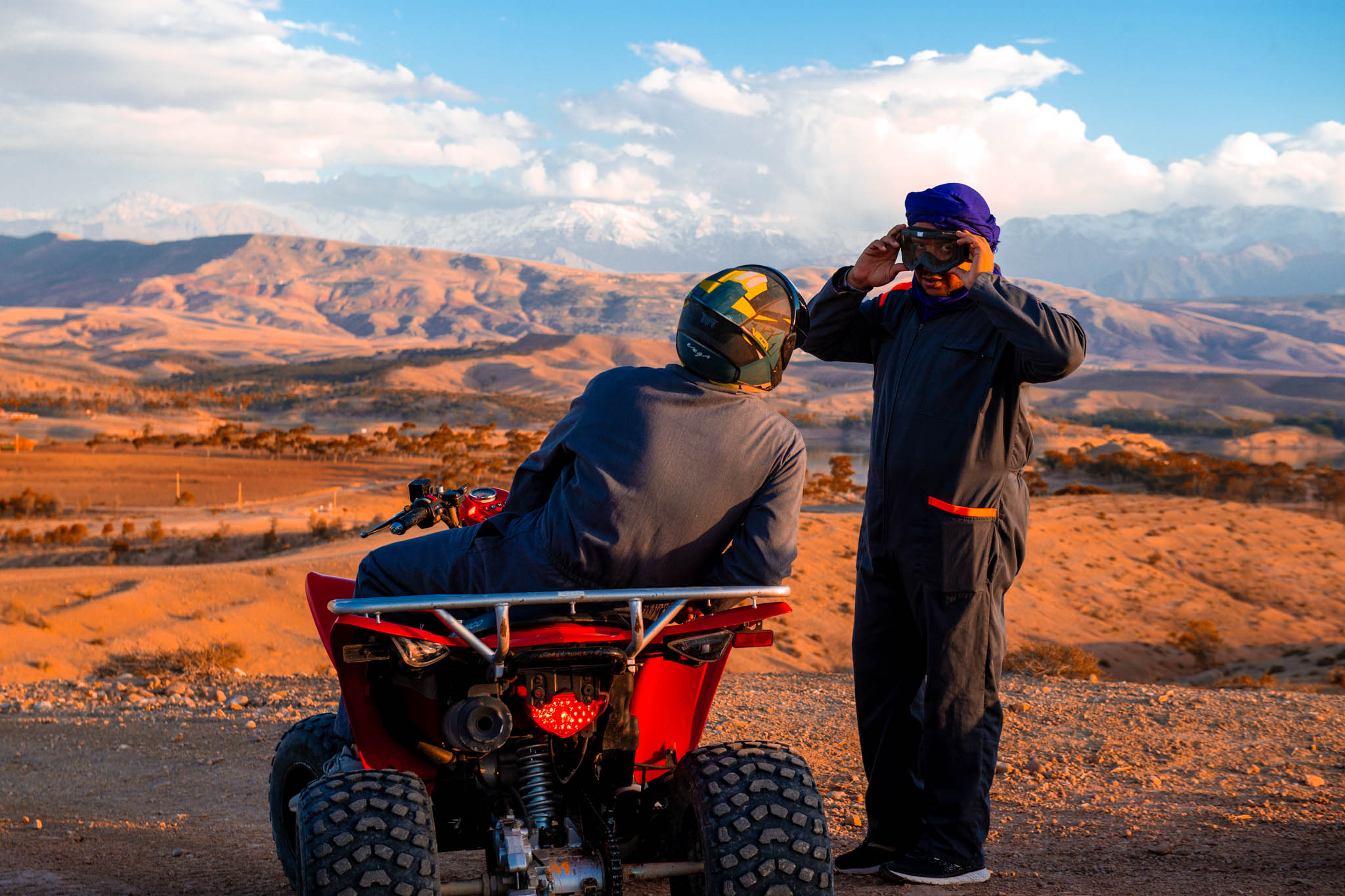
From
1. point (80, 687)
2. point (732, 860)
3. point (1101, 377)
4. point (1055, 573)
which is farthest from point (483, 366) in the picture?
point (732, 860)

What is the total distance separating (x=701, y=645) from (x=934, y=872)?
171 cm

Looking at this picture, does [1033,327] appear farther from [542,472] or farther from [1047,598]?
[1047,598]

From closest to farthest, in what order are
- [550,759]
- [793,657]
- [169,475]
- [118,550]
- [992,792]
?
[550,759] → [992,792] → [793,657] → [118,550] → [169,475]

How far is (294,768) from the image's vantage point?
12.8ft

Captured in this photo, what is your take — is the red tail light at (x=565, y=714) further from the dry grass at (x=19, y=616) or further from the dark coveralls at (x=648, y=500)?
the dry grass at (x=19, y=616)

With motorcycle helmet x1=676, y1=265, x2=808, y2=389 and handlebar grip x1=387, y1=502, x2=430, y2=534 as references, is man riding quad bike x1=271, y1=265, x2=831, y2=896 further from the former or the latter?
handlebar grip x1=387, y1=502, x2=430, y2=534

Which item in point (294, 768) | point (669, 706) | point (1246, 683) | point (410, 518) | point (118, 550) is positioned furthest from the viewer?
point (118, 550)

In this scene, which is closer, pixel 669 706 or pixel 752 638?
pixel 752 638

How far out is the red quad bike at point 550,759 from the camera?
2713 millimetres

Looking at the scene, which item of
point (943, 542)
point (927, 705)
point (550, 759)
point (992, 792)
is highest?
point (943, 542)

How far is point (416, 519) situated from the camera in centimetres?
367

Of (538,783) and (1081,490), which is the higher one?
(538,783)

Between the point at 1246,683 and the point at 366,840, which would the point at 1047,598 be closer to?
the point at 1246,683

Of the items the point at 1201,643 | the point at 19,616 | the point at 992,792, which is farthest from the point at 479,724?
the point at 1201,643
